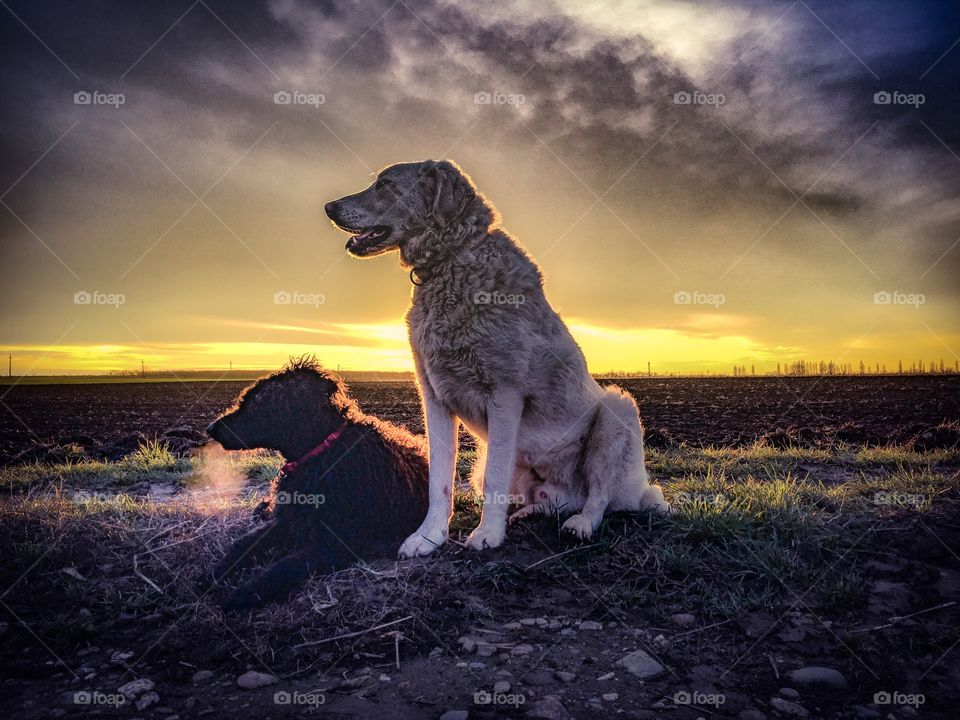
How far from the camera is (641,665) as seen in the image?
334 centimetres

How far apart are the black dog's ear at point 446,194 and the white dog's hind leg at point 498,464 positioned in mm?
1334

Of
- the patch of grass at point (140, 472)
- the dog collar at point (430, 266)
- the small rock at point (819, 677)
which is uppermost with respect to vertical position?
the dog collar at point (430, 266)

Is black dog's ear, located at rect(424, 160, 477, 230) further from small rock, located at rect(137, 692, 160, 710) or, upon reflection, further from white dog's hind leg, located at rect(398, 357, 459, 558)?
small rock, located at rect(137, 692, 160, 710)

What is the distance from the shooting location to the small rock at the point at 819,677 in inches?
128

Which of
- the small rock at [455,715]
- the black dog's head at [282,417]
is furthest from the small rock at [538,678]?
the black dog's head at [282,417]

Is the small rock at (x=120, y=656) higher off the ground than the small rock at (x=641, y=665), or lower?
lower

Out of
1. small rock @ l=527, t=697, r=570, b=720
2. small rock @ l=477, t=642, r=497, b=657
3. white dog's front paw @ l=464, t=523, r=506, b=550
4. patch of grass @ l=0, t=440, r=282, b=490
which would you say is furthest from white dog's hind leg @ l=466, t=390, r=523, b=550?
patch of grass @ l=0, t=440, r=282, b=490

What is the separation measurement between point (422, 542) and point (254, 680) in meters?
1.42

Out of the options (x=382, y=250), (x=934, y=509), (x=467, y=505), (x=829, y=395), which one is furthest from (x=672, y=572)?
(x=829, y=395)

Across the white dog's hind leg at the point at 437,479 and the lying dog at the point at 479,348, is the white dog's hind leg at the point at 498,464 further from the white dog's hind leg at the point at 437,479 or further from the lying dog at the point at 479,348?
the white dog's hind leg at the point at 437,479

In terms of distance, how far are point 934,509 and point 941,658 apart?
2.16 m

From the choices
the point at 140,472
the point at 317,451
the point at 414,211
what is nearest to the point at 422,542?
the point at 317,451

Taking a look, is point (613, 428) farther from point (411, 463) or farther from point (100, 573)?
point (100, 573)

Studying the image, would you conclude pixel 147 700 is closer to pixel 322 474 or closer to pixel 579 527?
pixel 322 474
